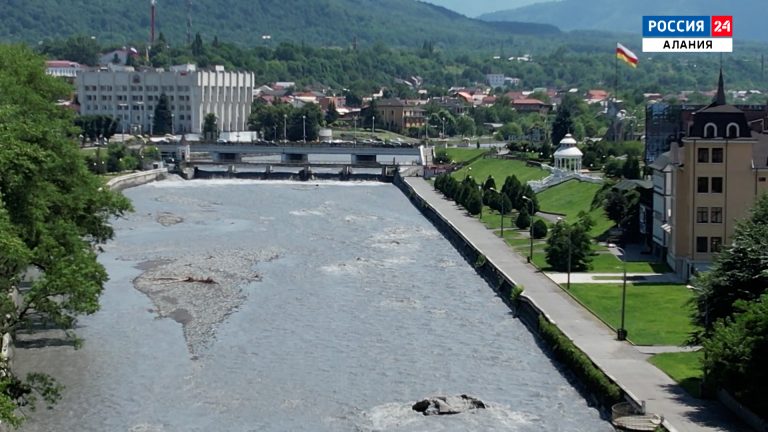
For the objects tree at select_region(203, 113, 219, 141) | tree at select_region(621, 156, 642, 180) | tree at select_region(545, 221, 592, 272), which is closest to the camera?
tree at select_region(545, 221, 592, 272)

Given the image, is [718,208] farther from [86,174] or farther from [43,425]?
[43,425]

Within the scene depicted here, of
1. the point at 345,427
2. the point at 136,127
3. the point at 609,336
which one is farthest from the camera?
the point at 136,127

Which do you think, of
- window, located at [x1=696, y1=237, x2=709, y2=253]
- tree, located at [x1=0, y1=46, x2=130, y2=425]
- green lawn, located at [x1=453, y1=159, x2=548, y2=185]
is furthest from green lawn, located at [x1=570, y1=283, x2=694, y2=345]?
green lawn, located at [x1=453, y1=159, x2=548, y2=185]

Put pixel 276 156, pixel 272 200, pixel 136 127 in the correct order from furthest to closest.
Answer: pixel 136 127, pixel 276 156, pixel 272 200

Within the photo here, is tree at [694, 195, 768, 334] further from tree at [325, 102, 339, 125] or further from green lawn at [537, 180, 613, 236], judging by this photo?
tree at [325, 102, 339, 125]

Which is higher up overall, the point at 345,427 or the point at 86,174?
the point at 86,174

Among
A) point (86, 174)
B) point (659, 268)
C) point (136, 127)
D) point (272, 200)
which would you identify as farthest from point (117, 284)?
point (136, 127)

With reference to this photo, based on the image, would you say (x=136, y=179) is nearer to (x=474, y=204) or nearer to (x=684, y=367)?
(x=474, y=204)

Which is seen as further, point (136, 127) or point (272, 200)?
point (136, 127)
